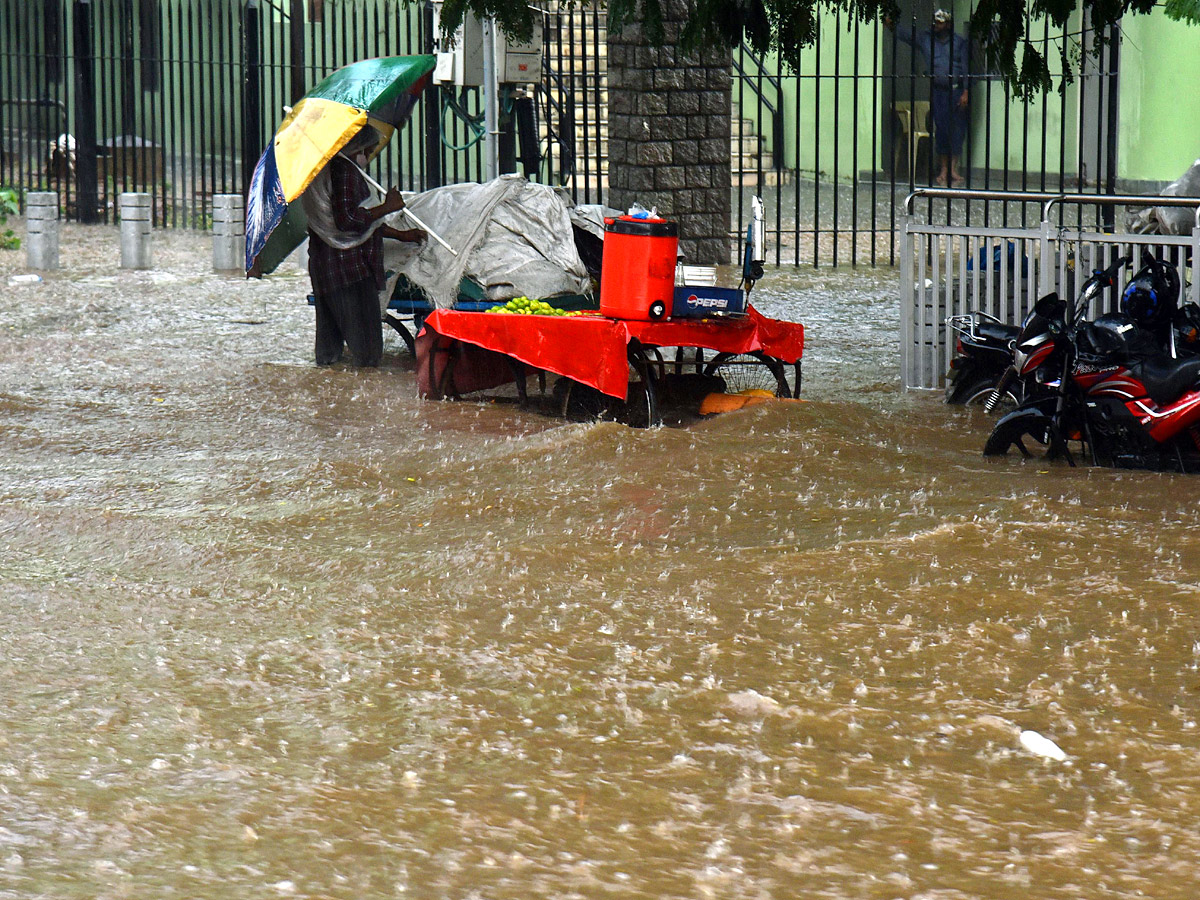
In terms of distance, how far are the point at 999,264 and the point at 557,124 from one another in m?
12.7

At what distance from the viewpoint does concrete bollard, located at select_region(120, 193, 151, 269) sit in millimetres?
16969

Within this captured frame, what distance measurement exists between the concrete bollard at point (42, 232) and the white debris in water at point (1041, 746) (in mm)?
14481

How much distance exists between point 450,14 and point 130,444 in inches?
117

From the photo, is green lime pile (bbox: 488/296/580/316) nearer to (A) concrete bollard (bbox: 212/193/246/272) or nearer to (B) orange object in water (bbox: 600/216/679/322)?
(B) orange object in water (bbox: 600/216/679/322)

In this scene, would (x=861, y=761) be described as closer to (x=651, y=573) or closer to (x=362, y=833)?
(x=362, y=833)

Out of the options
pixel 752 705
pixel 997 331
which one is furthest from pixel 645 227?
pixel 752 705

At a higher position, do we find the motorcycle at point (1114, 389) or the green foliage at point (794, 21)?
the green foliage at point (794, 21)

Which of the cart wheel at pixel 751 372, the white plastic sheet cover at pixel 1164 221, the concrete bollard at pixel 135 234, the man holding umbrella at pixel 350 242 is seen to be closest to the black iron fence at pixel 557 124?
the concrete bollard at pixel 135 234

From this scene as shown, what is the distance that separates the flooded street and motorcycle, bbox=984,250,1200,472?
235 millimetres

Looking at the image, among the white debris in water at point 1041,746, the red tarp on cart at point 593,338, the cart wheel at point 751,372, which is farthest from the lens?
the cart wheel at point 751,372

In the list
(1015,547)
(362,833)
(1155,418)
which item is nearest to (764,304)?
(1155,418)

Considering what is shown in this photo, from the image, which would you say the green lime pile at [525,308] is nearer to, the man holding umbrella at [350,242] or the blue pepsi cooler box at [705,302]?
the blue pepsi cooler box at [705,302]

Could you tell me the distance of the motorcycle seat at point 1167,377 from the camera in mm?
7395

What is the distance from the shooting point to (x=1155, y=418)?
293 inches
